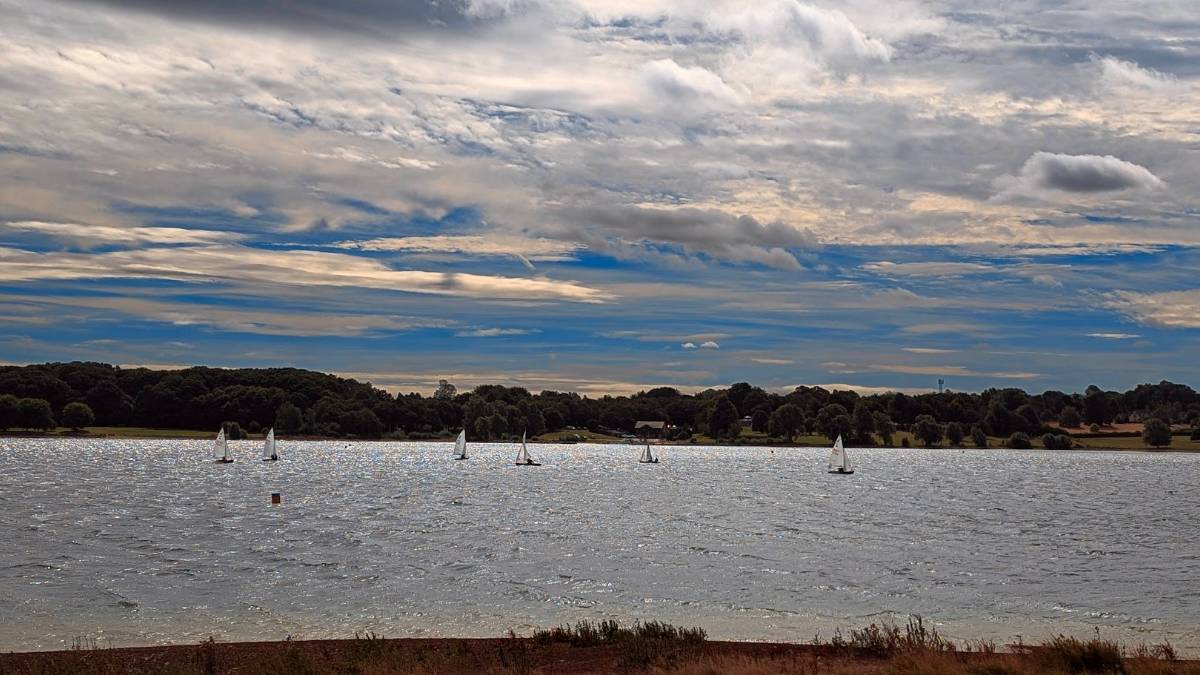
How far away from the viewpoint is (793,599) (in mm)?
37906

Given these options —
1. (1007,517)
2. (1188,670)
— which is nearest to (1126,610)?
(1188,670)

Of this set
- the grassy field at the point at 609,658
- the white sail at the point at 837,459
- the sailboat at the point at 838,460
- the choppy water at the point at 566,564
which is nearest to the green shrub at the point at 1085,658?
the grassy field at the point at 609,658

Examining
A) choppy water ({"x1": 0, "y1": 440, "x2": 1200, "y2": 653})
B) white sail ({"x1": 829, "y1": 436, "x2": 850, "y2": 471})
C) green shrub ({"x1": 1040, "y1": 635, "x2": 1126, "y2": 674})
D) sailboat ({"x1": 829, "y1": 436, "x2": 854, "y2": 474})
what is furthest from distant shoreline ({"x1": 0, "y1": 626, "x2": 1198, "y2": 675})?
white sail ({"x1": 829, "y1": 436, "x2": 850, "y2": 471})

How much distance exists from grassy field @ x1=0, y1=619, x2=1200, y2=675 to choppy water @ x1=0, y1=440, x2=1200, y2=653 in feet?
14.2

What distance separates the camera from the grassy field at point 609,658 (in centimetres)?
2030

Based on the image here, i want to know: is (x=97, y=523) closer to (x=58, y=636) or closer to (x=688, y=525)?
(x=688, y=525)

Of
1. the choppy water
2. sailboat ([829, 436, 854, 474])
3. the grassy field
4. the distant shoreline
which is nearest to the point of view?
the grassy field

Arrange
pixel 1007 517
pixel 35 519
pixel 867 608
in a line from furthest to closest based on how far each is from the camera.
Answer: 1. pixel 1007 517
2. pixel 35 519
3. pixel 867 608

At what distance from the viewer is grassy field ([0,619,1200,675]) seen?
20.3 m

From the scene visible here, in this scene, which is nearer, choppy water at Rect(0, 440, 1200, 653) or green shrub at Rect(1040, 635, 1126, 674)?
green shrub at Rect(1040, 635, 1126, 674)

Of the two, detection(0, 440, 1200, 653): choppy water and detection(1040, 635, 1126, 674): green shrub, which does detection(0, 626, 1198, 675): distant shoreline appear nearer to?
detection(1040, 635, 1126, 674): green shrub

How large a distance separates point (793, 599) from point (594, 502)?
55701 millimetres

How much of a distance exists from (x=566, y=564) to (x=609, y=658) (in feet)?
77.2

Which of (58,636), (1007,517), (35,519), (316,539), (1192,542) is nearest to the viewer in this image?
(58,636)
